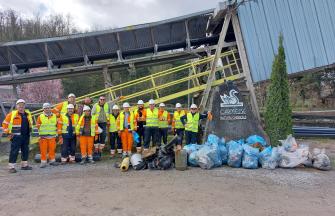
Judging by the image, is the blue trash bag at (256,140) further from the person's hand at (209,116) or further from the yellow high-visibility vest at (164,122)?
the yellow high-visibility vest at (164,122)

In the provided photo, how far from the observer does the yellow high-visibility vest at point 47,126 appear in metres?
9.81

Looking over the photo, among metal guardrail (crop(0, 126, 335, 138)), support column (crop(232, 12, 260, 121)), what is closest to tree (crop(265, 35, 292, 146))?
support column (crop(232, 12, 260, 121))

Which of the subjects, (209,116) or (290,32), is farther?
(290,32)

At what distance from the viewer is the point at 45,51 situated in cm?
1256

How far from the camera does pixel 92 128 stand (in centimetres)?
1014

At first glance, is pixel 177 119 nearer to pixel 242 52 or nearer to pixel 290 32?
pixel 242 52

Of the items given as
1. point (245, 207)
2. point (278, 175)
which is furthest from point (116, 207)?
point (278, 175)

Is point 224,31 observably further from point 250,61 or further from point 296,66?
point 296,66

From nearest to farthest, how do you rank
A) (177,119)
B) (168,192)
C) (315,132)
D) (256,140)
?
(168,192), (256,140), (177,119), (315,132)

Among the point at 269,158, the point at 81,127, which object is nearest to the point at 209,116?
the point at 269,158

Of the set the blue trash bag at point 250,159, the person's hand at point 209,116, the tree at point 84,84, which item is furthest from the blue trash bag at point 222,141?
the tree at point 84,84

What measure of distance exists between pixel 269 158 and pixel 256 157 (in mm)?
340

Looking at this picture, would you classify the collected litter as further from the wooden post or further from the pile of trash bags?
the wooden post

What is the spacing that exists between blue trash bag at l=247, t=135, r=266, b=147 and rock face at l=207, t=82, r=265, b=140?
283mm
